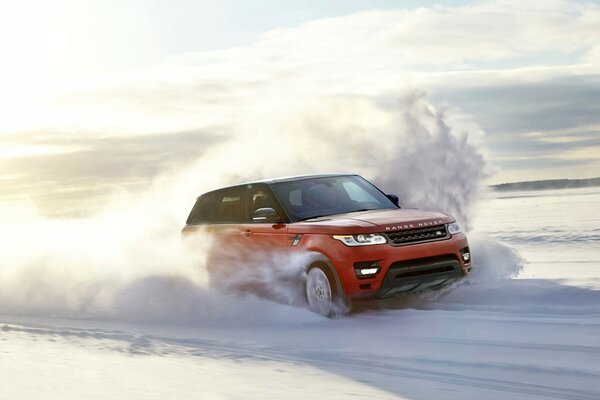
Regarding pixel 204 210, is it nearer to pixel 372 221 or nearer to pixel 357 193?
pixel 357 193

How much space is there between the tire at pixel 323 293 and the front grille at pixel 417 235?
0.81 metres

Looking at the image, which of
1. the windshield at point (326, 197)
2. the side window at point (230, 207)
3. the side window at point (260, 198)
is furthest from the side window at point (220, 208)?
the windshield at point (326, 197)

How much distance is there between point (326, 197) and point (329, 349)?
3.53 metres

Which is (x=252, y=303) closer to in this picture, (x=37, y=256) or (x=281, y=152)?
(x=37, y=256)

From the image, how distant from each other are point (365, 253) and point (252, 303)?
1665 mm

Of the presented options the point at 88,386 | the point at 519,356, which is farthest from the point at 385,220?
the point at 88,386

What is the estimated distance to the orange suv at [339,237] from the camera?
9547mm

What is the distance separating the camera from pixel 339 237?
962cm

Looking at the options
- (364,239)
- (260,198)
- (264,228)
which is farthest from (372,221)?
(260,198)

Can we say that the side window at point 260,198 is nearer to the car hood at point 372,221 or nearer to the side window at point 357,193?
the car hood at point 372,221

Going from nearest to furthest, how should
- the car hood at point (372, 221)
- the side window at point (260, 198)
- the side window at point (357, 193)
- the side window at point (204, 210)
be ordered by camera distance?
the car hood at point (372, 221)
the side window at point (260, 198)
the side window at point (357, 193)
the side window at point (204, 210)

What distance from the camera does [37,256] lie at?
14.5 meters

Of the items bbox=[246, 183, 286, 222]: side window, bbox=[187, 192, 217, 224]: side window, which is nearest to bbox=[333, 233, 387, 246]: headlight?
bbox=[246, 183, 286, 222]: side window

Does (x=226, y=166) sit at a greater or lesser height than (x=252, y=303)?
greater
